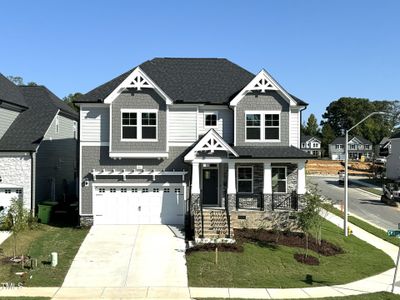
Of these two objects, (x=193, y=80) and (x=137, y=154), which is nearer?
(x=137, y=154)

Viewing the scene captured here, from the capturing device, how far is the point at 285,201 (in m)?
24.4

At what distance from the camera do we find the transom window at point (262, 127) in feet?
82.4

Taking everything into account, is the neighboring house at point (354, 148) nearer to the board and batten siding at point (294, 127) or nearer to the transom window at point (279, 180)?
the board and batten siding at point (294, 127)

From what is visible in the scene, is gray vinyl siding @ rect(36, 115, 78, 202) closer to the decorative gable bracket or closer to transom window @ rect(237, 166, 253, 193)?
the decorative gable bracket

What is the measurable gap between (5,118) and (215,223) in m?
14.9

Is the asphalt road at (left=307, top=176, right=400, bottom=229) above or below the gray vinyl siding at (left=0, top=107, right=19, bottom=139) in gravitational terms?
below

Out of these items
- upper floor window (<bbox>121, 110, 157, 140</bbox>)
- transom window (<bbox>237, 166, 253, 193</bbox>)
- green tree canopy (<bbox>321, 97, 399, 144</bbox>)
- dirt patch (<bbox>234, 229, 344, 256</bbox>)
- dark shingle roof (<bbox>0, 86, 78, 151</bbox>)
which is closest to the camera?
dirt patch (<bbox>234, 229, 344, 256</bbox>)

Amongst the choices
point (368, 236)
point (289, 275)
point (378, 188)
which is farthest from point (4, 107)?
point (378, 188)

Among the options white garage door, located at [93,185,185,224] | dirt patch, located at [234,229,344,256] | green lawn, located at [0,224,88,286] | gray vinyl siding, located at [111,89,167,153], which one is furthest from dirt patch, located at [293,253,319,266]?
green lawn, located at [0,224,88,286]

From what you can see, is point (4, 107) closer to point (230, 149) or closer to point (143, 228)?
point (143, 228)

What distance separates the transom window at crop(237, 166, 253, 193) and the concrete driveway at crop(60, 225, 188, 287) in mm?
4743

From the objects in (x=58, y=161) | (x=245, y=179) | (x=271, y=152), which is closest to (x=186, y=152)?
(x=245, y=179)

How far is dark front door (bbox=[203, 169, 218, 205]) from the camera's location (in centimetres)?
2545

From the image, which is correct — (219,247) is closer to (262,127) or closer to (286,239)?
(286,239)
